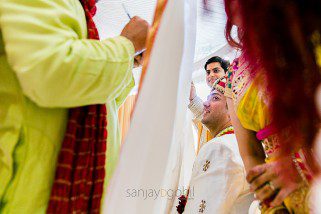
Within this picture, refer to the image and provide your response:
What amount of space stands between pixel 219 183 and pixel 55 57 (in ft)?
3.15

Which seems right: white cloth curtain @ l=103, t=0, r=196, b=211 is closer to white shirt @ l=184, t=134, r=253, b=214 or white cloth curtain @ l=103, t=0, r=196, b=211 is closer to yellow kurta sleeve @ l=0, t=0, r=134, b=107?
yellow kurta sleeve @ l=0, t=0, r=134, b=107

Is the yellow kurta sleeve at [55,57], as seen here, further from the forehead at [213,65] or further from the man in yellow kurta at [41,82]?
the forehead at [213,65]

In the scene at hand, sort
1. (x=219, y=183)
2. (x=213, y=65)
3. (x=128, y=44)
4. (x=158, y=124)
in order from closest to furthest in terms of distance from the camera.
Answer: (x=158, y=124) → (x=128, y=44) → (x=219, y=183) → (x=213, y=65)

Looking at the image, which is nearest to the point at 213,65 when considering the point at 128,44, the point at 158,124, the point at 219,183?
the point at 219,183

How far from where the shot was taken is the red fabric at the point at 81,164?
24.7 inches

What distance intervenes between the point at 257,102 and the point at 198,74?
8.56 feet

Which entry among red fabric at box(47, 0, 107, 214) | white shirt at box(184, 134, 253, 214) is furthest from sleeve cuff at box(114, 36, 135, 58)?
white shirt at box(184, 134, 253, 214)

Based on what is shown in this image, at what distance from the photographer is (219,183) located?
53.2 inches

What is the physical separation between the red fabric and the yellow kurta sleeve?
6 centimetres

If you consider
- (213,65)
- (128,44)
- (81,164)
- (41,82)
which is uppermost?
(213,65)

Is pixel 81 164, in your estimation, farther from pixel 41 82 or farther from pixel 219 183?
pixel 219 183

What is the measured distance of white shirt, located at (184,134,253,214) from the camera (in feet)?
4.32

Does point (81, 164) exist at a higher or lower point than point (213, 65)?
lower

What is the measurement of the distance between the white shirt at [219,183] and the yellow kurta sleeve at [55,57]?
83 centimetres
